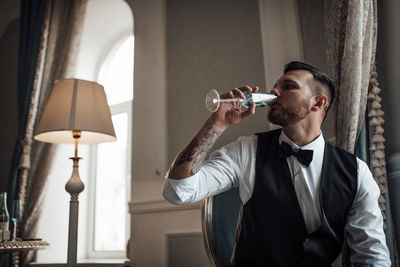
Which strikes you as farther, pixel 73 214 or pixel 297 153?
pixel 73 214

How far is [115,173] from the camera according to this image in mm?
3203

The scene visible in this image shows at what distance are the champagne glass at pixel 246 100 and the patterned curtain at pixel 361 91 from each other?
0.32 metres

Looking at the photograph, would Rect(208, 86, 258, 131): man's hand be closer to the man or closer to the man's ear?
the man

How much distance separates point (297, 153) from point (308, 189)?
13 cm

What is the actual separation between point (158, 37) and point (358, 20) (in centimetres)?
149

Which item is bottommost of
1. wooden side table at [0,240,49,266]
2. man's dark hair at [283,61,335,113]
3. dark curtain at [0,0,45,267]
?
wooden side table at [0,240,49,266]

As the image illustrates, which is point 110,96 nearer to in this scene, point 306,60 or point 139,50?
point 139,50

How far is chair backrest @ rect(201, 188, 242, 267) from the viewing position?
1.38 meters

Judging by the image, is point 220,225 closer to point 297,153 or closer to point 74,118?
point 297,153

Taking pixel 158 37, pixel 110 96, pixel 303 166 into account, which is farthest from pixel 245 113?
pixel 110 96

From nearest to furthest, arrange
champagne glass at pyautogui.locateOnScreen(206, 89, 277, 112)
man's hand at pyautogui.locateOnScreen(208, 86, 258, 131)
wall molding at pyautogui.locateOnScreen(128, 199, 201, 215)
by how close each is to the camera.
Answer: champagne glass at pyautogui.locateOnScreen(206, 89, 277, 112), man's hand at pyautogui.locateOnScreen(208, 86, 258, 131), wall molding at pyautogui.locateOnScreen(128, 199, 201, 215)

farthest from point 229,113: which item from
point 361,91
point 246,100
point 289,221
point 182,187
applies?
point 361,91

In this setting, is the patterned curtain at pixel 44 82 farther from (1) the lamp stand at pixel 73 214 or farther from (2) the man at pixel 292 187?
(2) the man at pixel 292 187

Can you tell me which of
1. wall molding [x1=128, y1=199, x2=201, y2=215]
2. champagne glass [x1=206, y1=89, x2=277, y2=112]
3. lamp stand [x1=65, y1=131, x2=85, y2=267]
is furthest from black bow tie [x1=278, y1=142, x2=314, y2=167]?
lamp stand [x1=65, y1=131, x2=85, y2=267]
